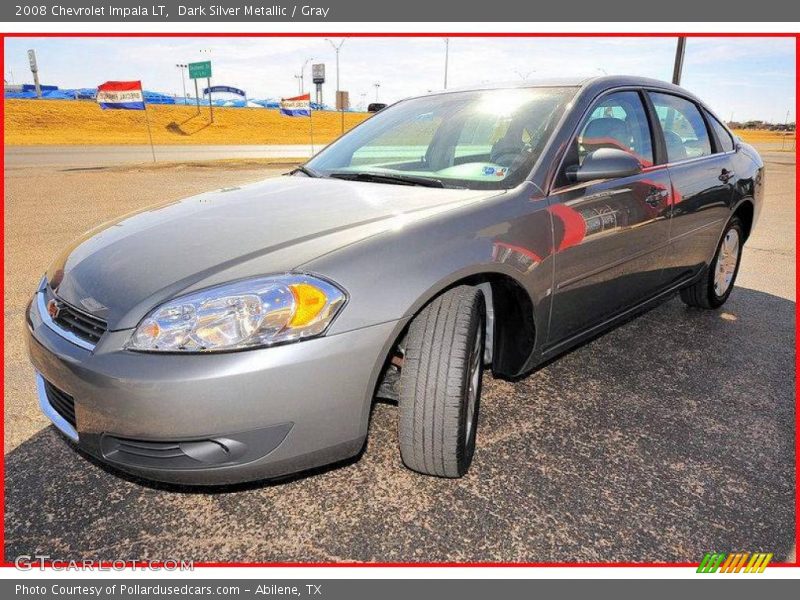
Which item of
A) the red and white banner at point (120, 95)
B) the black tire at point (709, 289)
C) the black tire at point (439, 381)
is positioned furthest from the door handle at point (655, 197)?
the red and white banner at point (120, 95)

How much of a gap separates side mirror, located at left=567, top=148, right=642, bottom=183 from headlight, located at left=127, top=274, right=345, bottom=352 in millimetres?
1341

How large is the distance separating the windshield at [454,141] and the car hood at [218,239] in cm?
21

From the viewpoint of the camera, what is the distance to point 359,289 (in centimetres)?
178

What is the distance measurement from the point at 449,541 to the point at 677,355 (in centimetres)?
221

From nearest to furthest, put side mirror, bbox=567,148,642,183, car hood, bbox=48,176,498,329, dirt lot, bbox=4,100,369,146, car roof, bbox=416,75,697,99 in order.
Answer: car hood, bbox=48,176,498,329
side mirror, bbox=567,148,642,183
car roof, bbox=416,75,697,99
dirt lot, bbox=4,100,369,146

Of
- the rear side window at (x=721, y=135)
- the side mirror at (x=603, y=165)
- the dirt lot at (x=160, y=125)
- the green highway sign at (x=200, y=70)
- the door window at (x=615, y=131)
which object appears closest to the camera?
the side mirror at (x=603, y=165)

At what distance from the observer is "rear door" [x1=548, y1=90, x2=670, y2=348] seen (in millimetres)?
2531

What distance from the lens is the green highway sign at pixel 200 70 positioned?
42.4m

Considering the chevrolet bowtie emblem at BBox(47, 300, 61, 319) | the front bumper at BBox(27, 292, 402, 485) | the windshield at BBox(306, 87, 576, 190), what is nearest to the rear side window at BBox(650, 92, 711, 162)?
the windshield at BBox(306, 87, 576, 190)

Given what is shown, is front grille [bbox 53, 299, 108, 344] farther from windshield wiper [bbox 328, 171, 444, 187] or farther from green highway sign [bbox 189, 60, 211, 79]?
green highway sign [bbox 189, 60, 211, 79]

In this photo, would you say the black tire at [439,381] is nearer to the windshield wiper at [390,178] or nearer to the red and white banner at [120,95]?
the windshield wiper at [390,178]

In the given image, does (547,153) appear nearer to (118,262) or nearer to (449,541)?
(449,541)

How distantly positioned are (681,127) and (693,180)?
39 cm

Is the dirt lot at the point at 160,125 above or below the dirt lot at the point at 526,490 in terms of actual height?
below
